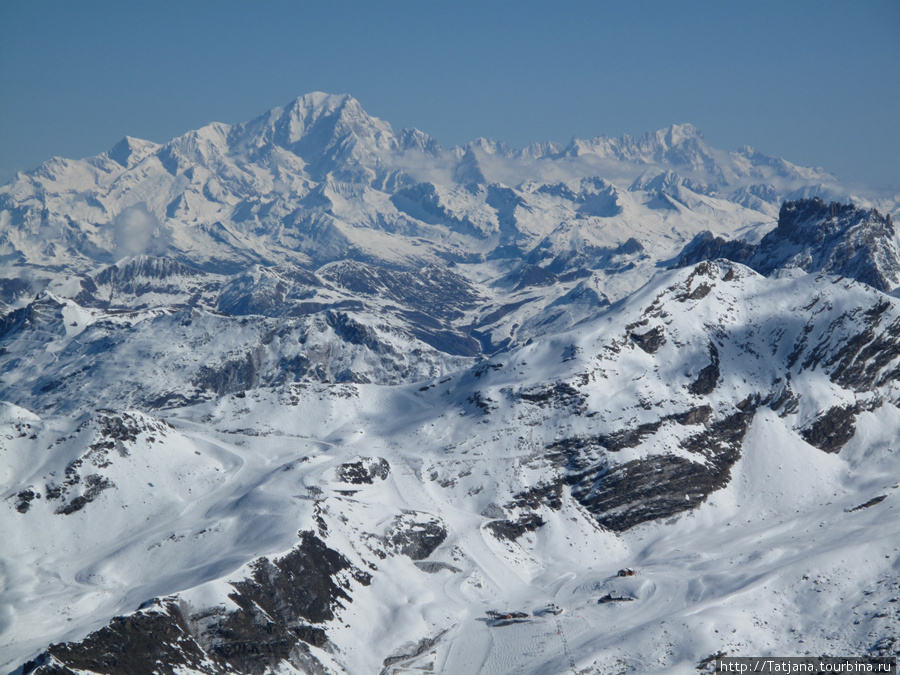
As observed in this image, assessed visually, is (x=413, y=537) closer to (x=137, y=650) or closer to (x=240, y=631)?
(x=240, y=631)

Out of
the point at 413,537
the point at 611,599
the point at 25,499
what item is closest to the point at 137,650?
the point at 413,537

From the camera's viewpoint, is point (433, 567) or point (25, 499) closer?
point (433, 567)

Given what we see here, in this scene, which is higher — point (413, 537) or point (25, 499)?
point (25, 499)

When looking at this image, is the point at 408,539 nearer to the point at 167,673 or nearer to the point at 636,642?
the point at 636,642

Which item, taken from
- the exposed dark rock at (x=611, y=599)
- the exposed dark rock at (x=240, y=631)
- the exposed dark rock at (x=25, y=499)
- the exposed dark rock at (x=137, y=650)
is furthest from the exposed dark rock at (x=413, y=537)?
the exposed dark rock at (x=25, y=499)

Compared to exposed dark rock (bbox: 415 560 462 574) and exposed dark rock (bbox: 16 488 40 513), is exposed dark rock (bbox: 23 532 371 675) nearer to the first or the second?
exposed dark rock (bbox: 415 560 462 574)

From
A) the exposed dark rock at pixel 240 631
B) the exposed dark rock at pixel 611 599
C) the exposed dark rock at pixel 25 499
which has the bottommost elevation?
the exposed dark rock at pixel 611 599

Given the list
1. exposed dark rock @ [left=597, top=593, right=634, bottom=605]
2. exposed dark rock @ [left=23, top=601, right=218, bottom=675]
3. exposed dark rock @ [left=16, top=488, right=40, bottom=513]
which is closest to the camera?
exposed dark rock @ [left=23, top=601, right=218, bottom=675]

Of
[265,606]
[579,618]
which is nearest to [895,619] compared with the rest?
[579,618]

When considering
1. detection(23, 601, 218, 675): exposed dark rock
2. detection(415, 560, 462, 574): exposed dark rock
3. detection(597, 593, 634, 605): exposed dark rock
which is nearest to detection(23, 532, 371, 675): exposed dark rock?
detection(23, 601, 218, 675): exposed dark rock

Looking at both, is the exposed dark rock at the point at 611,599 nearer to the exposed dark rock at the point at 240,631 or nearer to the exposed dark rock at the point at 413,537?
the exposed dark rock at the point at 413,537

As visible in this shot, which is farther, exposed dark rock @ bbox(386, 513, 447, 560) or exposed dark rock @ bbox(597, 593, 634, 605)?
exposed dark rock @ bbox(386, 513, 447, 560)
